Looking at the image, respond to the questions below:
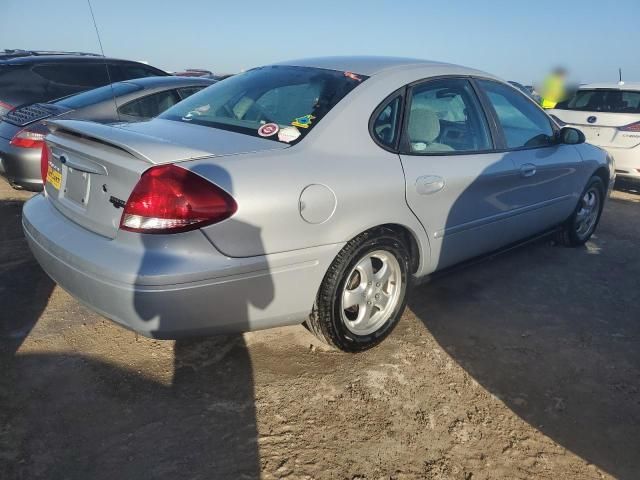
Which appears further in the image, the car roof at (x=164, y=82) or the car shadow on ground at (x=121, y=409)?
the car roof at (x=164, y=82)

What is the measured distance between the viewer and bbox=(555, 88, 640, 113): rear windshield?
6695 millimetres

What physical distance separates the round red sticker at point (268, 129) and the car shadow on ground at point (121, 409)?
840 mm

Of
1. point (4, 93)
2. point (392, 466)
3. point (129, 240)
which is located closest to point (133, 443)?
point (129, 240)

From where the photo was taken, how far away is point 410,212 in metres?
2.74

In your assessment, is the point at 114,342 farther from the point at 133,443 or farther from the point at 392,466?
the point at 392,466

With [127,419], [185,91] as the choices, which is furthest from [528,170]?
[185,91]

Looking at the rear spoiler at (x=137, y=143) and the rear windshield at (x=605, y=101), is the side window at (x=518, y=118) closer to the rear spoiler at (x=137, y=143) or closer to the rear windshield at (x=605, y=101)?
the rear spoiler at (x=137, y=143)

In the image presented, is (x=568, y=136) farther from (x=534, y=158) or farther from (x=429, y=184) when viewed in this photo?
(x=429, y=184)

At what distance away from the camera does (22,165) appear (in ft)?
14.5

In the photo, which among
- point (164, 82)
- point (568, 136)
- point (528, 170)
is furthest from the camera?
point (164, 82)

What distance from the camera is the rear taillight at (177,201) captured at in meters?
2.01

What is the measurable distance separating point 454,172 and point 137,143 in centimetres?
174

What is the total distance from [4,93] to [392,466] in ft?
19.5

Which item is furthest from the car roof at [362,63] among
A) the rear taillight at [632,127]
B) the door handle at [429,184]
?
the rear taillight at [632,127]
